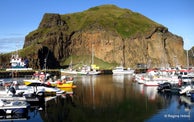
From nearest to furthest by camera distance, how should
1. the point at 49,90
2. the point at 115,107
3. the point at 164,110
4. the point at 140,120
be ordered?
the point at 140,120
the point at 164,110
the point at 115,107
the point at 49,90

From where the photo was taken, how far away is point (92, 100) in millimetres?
65062

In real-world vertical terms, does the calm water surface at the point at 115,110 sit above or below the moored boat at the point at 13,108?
below

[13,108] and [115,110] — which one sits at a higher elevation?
[13,108]

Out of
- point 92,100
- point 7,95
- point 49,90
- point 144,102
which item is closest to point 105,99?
point 92,100

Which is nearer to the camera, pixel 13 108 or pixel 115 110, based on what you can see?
pixel 13 108

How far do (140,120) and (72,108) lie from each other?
14.1 meters

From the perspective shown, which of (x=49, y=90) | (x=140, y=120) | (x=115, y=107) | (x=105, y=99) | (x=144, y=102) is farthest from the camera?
(x=49, y=90)

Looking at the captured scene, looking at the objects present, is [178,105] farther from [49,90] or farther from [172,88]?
[49,90]

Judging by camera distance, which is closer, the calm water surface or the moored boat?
the calm water surface

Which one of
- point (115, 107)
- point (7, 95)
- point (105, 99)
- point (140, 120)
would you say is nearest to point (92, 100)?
point (105, 99)

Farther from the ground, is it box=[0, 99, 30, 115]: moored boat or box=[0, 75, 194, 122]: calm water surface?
box=[0, 99, 30, 115]: moored boat

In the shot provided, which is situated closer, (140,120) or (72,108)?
(140,120)

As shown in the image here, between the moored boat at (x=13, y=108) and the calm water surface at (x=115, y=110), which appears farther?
the moored boat at (x=13, y=108)

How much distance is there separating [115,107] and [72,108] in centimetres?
735
